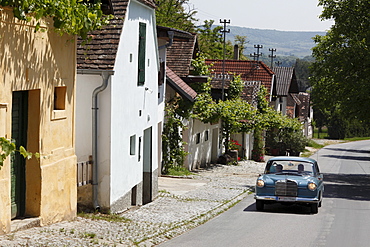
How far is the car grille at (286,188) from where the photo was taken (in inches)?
656

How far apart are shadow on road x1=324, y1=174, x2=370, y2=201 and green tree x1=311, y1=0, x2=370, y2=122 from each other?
330 centimetres

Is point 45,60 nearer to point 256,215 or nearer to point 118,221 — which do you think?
point 118,221

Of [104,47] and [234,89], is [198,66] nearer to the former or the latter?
[234,89]

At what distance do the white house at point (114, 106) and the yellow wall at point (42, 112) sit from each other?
108 centimetres

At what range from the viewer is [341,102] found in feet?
95.1

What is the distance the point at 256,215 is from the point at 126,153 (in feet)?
13.0

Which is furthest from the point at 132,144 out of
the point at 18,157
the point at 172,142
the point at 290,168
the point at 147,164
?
the point at 172,142

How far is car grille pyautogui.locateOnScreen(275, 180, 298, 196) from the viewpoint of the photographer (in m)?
16.7

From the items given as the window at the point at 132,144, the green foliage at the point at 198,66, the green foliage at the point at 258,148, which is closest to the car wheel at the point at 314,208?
the window at the point at 132,144

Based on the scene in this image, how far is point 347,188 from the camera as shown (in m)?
26.4

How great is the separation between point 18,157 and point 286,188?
833 cm

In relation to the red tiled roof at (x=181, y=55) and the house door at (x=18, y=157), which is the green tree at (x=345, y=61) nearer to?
the red tiled roof at (x=181, y=55)

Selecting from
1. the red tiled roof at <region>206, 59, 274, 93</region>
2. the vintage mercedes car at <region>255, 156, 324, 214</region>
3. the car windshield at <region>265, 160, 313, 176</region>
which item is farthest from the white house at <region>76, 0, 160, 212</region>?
the red tiled roof at <region>206, 59, 274, 93</region>

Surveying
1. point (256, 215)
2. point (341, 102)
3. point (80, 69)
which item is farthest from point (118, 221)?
point (341, 102)
